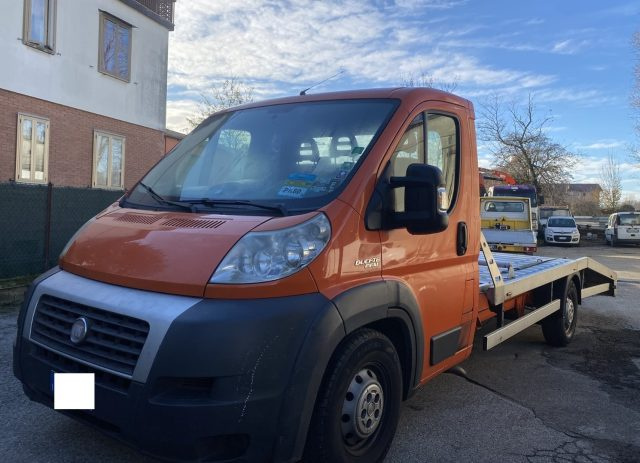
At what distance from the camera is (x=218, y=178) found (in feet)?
11.4

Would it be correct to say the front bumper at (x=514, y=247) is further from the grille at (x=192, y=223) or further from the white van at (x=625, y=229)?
the grille at (x=192, y=223)

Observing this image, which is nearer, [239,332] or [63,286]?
Answer: [239,332]

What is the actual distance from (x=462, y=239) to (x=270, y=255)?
1777mm

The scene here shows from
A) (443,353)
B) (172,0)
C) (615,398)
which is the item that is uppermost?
(172,0)

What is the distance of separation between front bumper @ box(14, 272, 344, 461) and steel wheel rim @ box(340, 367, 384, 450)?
1.34ft

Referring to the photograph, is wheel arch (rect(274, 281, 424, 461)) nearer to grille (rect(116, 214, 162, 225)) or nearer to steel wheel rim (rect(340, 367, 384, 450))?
steel wheel rim (rect(340, 367, 384, 450))

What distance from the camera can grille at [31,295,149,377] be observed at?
2484 millimetres

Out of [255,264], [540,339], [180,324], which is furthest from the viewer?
[540,339]

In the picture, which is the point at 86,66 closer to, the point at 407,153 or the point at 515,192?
the point at 407,153

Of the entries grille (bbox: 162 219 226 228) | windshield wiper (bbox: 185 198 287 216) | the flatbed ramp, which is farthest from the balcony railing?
grille (bbox: 162 219 226 228)

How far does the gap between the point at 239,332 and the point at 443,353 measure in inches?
71.8

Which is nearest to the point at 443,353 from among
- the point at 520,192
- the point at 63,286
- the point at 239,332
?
the point at 239,332

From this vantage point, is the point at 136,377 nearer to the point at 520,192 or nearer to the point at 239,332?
the point at 239,332

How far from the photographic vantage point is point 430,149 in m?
3.67
